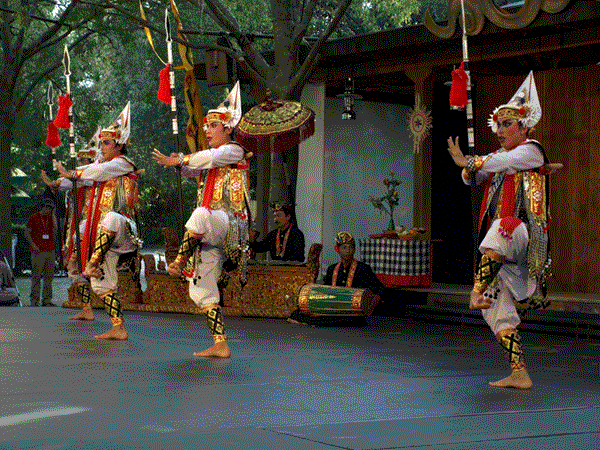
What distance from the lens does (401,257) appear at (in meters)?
12.4

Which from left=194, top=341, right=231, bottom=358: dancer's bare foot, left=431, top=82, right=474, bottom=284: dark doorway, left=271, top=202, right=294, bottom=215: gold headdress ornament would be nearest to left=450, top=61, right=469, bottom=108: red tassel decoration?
left=194, top=341, right=231, bottom=358: dancer's bare foot

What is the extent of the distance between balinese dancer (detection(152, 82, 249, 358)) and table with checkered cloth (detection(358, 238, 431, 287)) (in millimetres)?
4584

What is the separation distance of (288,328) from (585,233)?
473 cm

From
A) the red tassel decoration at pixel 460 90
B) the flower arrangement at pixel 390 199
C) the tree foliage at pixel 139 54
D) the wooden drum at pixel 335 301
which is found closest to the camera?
the red tassel decoration at pixel 460 90

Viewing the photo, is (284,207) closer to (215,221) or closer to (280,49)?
(280,49)

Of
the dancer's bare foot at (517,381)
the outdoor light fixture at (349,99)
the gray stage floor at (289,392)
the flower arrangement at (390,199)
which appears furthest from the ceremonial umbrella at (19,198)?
the dancer's bare foot at (517,381)

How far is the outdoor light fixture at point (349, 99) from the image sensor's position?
14.3 meters

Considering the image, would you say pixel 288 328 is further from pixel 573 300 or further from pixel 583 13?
pixel 583 13

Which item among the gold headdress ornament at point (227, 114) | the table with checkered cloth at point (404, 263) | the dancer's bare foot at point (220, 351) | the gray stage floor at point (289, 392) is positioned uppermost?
the gold headdress ornament at point (227, 114)

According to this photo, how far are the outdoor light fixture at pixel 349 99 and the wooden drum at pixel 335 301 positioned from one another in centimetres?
434

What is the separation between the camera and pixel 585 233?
12781 millimetres

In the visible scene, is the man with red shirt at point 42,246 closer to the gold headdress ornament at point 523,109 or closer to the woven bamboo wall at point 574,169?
the woven bamboo wall at point 574,169

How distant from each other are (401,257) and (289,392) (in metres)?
6.55

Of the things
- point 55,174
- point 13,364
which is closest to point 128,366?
point 13,364
